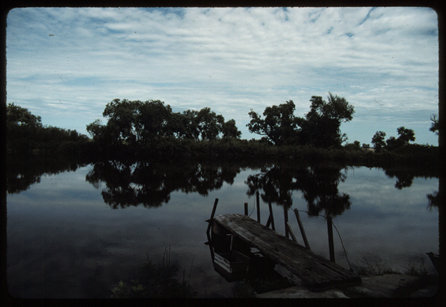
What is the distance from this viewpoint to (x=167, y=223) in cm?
1708

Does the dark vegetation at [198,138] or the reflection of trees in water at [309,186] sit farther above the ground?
the dark vegetation at [198,138]

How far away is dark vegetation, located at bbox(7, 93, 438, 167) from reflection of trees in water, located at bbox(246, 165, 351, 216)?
16.1 feet

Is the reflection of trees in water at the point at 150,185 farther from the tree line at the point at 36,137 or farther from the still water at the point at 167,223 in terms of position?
the tree line at the point at 36,137

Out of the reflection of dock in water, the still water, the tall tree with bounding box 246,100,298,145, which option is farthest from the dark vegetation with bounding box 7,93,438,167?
the reflection of dock in water

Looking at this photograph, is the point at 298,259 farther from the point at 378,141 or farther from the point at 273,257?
the point at 378,141

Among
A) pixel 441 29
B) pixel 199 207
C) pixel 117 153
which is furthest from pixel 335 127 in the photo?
pixel 441 29

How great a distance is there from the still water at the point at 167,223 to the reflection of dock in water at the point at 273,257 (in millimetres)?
646

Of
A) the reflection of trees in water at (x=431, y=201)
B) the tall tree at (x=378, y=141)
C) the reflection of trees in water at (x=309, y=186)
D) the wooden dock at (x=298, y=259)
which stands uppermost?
the tall tree at (x=378, y=141)

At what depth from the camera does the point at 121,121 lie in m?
47.4

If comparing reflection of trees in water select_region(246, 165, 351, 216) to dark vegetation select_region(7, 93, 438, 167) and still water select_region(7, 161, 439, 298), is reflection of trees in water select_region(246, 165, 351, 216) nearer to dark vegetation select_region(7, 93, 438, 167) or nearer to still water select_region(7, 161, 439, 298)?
still water select_region(7, 161, 439, 298)

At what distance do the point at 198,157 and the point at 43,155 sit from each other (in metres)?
30.2

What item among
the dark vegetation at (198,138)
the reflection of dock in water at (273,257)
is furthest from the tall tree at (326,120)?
the reflection of dock in water at (273,257)

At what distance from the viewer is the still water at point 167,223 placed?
915 cm

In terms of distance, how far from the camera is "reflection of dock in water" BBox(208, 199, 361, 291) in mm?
6129
